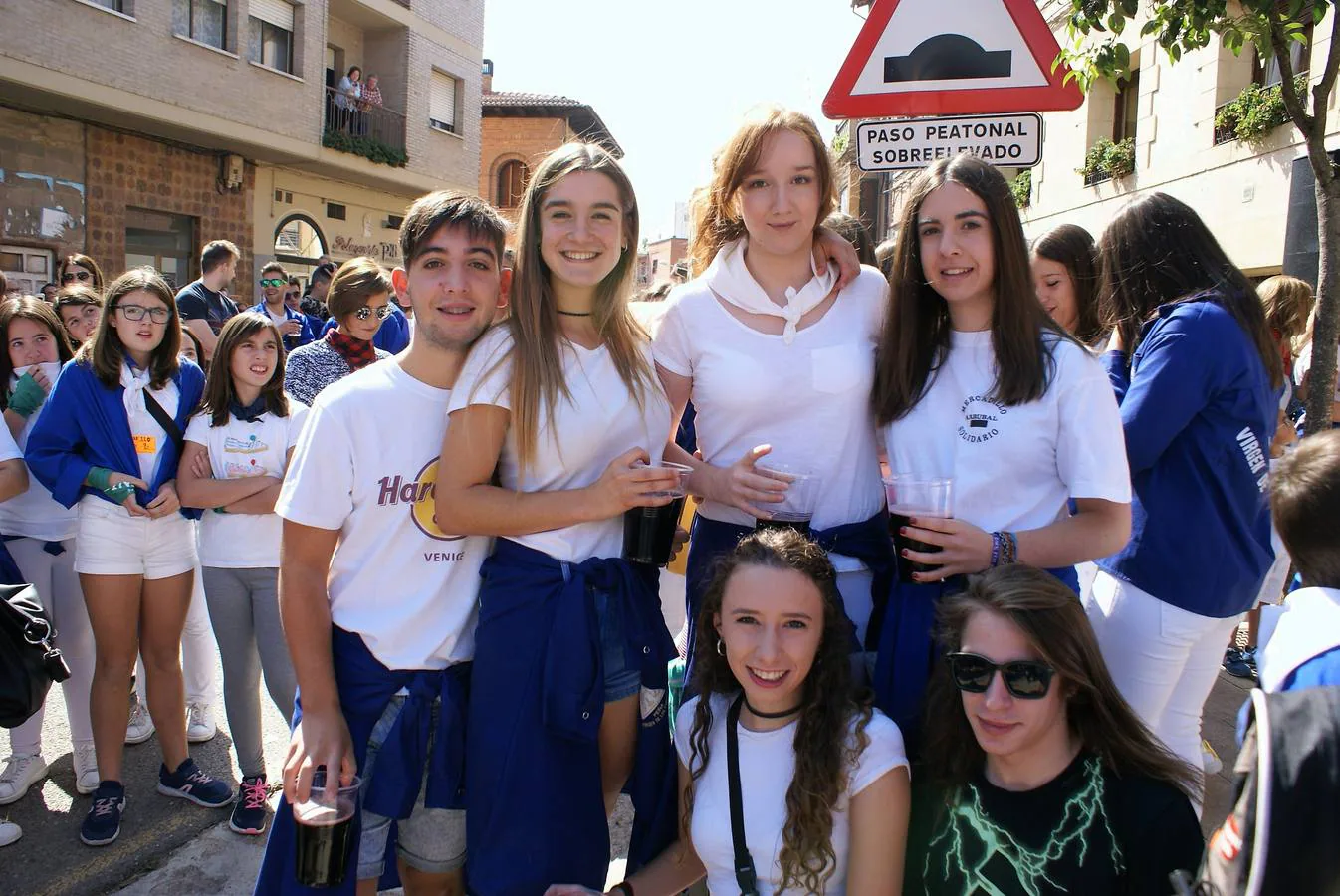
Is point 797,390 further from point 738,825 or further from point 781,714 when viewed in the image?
point 738,825

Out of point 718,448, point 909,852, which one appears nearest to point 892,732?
point 909,852

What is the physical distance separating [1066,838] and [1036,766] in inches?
5.9

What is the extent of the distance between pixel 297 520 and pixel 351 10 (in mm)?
19984

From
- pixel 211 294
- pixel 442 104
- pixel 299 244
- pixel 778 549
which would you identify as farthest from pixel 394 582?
pixel 442 104

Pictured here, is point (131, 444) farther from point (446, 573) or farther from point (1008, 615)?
point (1008, 615)

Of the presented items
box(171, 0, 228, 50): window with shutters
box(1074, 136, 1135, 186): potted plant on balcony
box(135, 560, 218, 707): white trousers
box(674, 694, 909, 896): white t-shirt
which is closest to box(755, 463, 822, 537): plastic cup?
box(674, 694, 909, 896): white t-shirt

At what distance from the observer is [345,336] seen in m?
4.91

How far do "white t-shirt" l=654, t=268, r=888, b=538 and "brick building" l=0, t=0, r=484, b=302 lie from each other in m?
13.7

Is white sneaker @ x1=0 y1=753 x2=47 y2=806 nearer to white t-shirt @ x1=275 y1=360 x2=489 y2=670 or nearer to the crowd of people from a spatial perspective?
the crowd of people

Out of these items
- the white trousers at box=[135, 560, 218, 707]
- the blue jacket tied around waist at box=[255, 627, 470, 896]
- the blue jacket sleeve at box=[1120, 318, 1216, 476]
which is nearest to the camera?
the blue jacket tied around waist at box=[255, 627, 470, 896]

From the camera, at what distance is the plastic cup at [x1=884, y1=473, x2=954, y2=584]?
6.73 feet

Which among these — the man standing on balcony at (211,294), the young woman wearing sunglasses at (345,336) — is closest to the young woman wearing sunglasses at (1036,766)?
the young woman wearing sunglasses at (345,336)

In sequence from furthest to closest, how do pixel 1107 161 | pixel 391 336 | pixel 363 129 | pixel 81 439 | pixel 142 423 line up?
pixel 363 129 < pixel 1107 161 < pixel 391 336 < pixel 142 423 < pixel 81 439

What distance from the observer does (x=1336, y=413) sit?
213 inches
